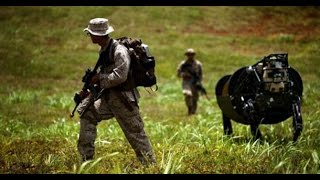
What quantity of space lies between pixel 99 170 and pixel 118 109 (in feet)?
3.76

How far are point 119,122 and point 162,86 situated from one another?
16.7 meters

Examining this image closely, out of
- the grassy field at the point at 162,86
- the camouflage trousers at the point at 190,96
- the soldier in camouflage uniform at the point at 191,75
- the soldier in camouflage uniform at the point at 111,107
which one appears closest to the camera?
the soldier in camouflage uniform at the point at 111,107

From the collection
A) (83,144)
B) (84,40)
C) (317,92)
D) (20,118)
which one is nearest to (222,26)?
(84,40)

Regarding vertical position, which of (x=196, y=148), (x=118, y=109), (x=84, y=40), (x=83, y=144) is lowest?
(x=84, y=40)

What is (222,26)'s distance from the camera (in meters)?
37.7

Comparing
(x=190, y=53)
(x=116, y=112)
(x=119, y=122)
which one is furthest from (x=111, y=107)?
(x=190, y=53)

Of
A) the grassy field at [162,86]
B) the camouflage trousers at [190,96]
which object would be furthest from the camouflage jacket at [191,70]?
the grassy field at [162,86]

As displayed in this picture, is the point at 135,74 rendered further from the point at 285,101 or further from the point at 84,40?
the point at 84,40

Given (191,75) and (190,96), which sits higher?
(191,75)

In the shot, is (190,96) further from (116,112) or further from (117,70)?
(117,70)

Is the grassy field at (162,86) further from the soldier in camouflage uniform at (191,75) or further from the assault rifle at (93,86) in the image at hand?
the assault rifle at (93,86)

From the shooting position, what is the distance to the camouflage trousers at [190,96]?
649 inches

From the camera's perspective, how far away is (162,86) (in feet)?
77.9

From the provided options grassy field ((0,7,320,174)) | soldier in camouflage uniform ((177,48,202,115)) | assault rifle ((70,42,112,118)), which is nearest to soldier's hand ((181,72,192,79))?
soldier in camouflage uniform ((177,48,202,115))
